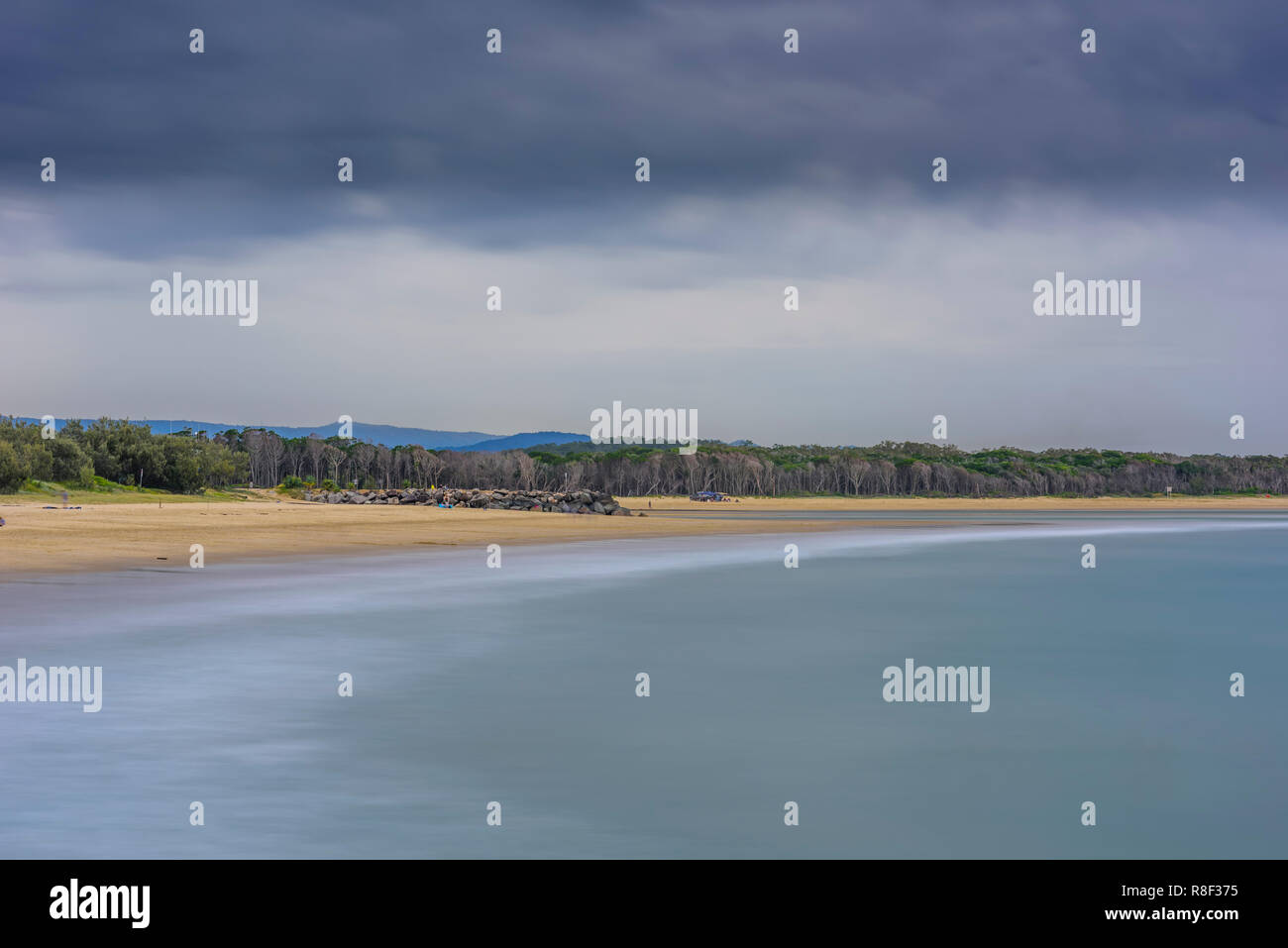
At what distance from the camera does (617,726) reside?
10039mm

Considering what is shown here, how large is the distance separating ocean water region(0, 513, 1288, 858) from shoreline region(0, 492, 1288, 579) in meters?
4.00

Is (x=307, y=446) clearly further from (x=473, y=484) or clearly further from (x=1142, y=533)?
(x=1142, y=533)

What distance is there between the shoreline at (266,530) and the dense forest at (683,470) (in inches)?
283

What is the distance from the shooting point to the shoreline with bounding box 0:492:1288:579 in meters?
23.0

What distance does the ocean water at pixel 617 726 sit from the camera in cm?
705

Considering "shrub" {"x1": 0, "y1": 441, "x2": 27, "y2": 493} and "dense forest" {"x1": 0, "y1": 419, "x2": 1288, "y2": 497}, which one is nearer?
"shrub" {"x1": 0, "y1": 441, "x2": 27, "y2": 493}
